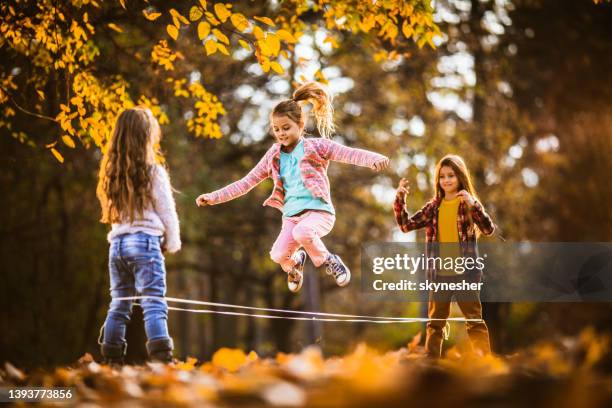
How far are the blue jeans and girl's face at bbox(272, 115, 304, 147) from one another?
1171mm

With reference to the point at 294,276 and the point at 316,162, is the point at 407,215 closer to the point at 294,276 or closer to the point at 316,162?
the point at 316,162

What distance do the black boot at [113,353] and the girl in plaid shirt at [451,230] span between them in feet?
7.30

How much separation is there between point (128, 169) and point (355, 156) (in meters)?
1.63

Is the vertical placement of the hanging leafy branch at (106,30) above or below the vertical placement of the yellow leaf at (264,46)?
above

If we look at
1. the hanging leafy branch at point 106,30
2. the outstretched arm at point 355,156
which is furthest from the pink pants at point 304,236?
the hanging leafy branch at point 106,30

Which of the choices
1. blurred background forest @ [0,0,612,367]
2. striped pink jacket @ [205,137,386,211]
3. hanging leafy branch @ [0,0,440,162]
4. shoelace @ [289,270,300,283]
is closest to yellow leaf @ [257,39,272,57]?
hanging leafy branch @ [0,0,440,162]

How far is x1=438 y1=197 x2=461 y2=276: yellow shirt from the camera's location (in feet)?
15.9

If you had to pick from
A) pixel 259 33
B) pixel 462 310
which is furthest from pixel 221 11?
pixel 462 310

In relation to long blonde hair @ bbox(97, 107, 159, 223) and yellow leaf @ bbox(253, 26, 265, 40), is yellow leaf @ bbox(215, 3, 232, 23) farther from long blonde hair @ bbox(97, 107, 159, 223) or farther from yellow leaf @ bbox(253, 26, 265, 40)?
long blonde hair @ bbox(97, 107, 159, 223)

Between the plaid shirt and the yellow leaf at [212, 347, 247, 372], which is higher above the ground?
the plaid shirt

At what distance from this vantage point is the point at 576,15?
39.6ft

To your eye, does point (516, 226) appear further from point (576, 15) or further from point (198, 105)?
point (198, 105)

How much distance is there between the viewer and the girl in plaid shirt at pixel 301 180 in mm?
4804

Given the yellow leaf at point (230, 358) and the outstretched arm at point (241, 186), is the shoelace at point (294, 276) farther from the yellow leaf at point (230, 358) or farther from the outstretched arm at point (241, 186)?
the yellow leaf at point (230, 358)
